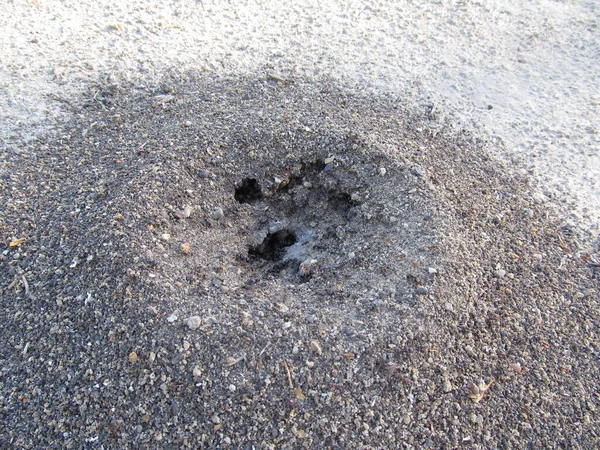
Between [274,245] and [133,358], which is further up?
[133,358]

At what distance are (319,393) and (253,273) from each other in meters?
0.71

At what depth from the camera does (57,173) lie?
115 inches

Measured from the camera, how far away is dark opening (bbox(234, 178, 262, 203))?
9.58ft

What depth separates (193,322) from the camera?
2.16m

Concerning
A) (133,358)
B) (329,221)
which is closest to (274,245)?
(329,221)

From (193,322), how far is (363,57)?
2595mm

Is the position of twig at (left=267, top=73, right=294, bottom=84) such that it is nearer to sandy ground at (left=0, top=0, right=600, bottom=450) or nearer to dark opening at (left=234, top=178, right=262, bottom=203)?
sandy ground at (left=0, top=0, right=600, bottom=450)

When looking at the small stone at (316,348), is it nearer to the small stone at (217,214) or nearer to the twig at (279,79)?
the small stone at (217,214)

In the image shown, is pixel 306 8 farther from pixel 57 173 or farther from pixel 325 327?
pixel 325 327

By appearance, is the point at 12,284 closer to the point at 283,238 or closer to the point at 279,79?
the point at 283,238

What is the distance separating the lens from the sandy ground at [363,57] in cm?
346

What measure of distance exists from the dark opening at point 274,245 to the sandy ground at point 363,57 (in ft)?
4.44

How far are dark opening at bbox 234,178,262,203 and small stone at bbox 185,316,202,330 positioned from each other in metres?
0.91

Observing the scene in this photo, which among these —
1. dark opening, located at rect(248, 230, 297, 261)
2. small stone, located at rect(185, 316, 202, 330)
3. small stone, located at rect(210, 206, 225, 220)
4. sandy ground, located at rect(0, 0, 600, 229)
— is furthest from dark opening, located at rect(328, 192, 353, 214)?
sandy ground, located at rect(0, 0, 600, 229)
